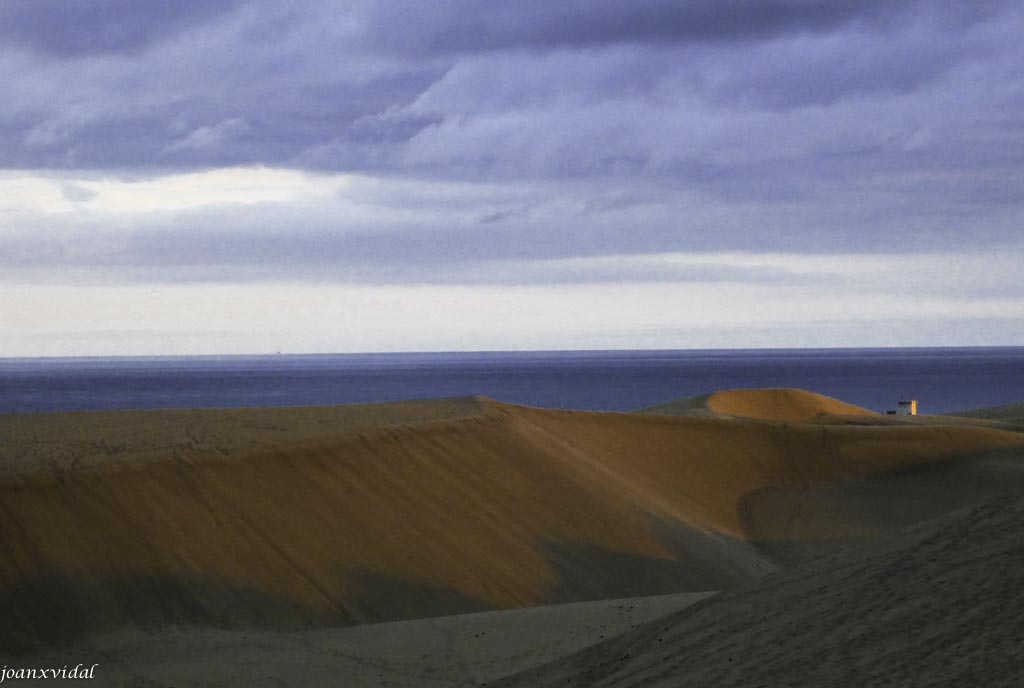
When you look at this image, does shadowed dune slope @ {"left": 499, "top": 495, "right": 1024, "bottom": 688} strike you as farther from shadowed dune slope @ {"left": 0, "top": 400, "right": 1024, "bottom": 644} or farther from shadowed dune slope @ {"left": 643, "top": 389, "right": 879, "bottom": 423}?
shadowed dune slope @ {"left": 643, "top": 389, "right": 879, "bottom": 423}

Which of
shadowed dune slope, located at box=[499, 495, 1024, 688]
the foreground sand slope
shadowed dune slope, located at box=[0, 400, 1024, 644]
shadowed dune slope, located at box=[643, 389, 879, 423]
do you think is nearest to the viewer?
shadowed dune slope, located at box=[499, 495, 1024, 688]

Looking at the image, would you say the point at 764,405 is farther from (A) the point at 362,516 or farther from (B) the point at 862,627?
(B) the point at 862,627

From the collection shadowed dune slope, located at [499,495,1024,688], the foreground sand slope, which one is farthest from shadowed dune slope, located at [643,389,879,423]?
shadowed dune slope, located at [499,495,1024,688]

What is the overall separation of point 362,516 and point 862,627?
13504mm

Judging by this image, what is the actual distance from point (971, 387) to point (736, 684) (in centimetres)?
14129

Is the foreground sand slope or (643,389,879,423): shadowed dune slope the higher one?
(643,389,879,423): shadowed dune slope

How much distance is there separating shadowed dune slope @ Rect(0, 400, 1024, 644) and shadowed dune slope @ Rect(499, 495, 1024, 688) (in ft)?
22.5

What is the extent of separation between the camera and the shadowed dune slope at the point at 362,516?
18328mm

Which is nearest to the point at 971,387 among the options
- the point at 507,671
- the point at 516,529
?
the point at 516,529

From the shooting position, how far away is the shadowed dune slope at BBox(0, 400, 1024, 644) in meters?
18.3

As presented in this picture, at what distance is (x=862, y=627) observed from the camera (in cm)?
1009

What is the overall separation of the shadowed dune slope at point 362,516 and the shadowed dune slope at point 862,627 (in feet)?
22.5

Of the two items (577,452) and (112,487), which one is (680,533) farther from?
(112,487)

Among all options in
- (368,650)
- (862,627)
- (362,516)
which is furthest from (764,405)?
(862,627)
